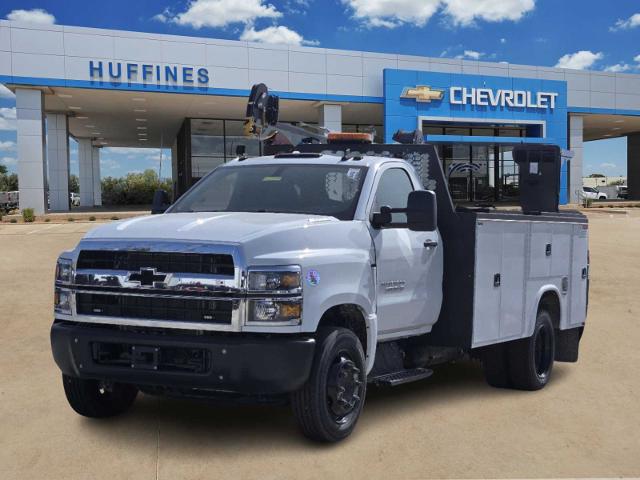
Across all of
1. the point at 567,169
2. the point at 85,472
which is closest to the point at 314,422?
the point at 85,472

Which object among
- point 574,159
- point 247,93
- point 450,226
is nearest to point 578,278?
point 450,226

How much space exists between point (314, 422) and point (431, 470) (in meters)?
0.80

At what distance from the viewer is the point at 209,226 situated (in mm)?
5055

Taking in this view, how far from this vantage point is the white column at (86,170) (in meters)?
53.8

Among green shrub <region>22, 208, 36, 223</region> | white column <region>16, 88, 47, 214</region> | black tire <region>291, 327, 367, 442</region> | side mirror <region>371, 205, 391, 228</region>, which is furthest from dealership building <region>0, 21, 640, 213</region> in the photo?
black tire <region>291, 327, 367, 442</region>

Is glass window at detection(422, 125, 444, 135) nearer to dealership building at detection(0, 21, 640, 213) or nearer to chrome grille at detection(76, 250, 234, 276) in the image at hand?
dealership building at detection(0, 21, 640, 213)

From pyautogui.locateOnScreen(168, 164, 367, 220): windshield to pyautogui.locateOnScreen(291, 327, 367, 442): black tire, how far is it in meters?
0.99

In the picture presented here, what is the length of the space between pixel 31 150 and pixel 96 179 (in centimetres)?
2505

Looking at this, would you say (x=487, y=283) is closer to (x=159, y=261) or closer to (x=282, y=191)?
(x=282, y=191)

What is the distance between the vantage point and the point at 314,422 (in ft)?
16.1

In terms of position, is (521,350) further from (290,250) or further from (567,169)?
(567,169)

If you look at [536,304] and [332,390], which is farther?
[536,304]

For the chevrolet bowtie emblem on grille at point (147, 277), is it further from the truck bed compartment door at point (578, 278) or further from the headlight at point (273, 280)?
the truck bed compartment door at point (578, 278)

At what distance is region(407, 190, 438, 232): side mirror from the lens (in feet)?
17.8
